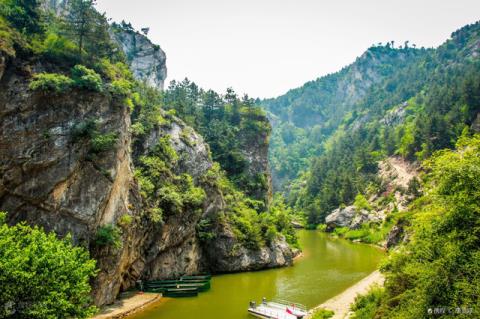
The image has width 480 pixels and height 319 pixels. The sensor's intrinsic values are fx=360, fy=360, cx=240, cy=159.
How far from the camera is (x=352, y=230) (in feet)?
269

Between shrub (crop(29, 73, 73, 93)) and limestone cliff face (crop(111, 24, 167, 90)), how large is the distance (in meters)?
60.1

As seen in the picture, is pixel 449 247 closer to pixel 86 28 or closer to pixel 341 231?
pixel 86 28

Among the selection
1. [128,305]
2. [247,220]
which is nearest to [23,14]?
[128,305]

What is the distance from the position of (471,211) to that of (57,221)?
89.0ft

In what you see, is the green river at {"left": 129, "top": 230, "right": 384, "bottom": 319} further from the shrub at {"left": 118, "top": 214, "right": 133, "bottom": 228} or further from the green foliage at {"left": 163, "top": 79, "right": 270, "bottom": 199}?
the green foliage at {"left": 163, "top": 79, "right": 270, "bottom": 199}

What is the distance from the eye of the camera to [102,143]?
30.1 metres

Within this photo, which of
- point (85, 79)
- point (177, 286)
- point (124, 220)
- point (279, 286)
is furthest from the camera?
point (279, 286)

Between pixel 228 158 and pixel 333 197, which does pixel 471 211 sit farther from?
pixel 333 197

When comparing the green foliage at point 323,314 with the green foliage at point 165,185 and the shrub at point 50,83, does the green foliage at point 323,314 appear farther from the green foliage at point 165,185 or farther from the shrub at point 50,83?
the shrub at point 50,83

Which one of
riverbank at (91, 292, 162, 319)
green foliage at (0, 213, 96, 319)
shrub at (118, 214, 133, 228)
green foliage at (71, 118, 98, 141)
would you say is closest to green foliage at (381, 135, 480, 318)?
green foliage at (0, 213, 96, 319)

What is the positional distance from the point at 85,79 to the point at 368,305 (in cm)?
2866

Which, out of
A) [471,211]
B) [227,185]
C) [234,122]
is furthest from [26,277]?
[234,122]

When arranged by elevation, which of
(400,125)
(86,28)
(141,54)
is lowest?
(86,28)

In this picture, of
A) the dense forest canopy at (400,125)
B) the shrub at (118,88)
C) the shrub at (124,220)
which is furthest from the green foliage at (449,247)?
the dense forest canopy at (400,125)
